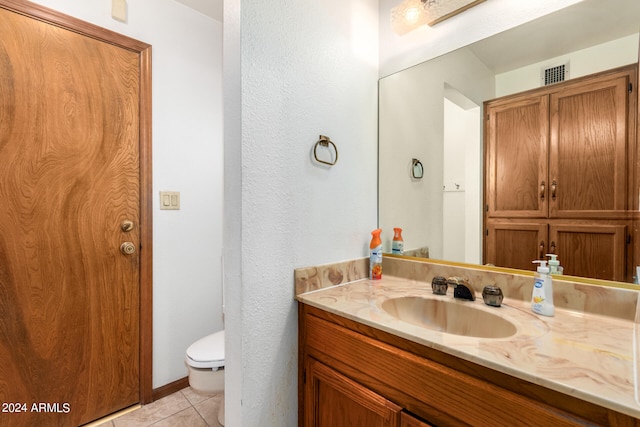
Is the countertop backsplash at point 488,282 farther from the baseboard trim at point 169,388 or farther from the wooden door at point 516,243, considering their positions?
the baseboard trim at point 169,388

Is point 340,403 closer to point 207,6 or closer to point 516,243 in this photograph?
point 516,243

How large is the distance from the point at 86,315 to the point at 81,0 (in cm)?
161

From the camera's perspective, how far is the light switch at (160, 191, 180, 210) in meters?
1.73

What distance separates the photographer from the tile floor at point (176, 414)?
4.93 ft

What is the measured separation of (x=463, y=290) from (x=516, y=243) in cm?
28

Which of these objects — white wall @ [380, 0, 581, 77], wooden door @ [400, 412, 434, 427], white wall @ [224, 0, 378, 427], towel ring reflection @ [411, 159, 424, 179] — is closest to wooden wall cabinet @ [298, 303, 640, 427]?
wooden door @ [400, 412, 434, 427]

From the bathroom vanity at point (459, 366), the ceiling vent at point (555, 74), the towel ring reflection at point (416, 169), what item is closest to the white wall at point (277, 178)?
the bathroom vanity at point (459, 366)

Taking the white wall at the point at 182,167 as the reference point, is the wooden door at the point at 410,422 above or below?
below

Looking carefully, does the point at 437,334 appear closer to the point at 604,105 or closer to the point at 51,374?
the point at 604,105

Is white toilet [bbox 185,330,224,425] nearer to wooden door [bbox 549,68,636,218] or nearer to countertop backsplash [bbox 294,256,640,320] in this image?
countertop backsplash [bbox 294,256,640,320]

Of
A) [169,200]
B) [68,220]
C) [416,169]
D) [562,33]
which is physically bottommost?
[68,220]

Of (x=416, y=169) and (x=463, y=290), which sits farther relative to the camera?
Result: (x=416, y=169)

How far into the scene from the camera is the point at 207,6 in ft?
5.98

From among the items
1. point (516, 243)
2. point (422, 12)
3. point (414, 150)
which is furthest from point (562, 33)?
point (516, 243)
